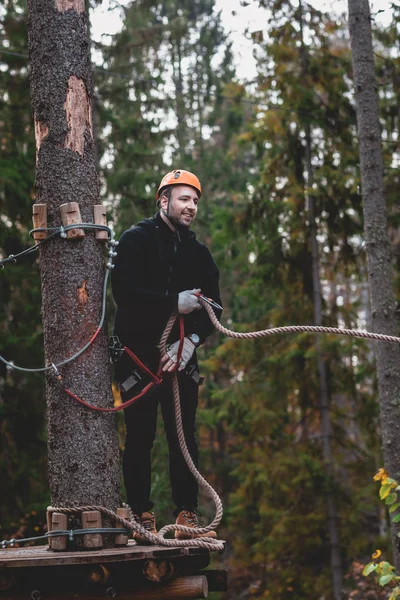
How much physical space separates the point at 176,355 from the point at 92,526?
3.67 ft

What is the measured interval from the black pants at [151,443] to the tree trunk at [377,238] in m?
3.53

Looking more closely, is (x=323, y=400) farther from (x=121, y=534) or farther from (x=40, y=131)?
(x=40, y=131)

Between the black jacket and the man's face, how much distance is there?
0.10 metres

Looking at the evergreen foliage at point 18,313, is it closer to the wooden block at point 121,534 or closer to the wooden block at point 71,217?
the wooden block at point 71,217

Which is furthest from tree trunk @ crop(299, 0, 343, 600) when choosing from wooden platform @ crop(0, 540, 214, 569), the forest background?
wooden platform @ crop(0, 540, 214, 569)

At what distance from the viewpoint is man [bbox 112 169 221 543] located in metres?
4.59

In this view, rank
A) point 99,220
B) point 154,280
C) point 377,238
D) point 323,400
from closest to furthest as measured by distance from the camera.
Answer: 1. point 99,220
2. point 154,280
3. point 377,238
4. point 323,400

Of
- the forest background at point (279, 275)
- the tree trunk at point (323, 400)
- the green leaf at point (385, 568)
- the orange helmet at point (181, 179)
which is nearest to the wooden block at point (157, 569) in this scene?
the green leaf at point (385, 568)

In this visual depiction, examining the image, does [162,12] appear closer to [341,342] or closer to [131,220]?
[131,220]

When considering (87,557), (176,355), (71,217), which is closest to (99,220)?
(71,217)

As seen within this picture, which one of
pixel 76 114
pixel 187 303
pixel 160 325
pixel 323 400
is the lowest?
pixel 323 400

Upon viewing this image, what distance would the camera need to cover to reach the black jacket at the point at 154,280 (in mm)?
4617

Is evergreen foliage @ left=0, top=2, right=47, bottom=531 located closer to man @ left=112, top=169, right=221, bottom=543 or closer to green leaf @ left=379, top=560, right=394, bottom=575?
man @ left=112, top=169, right=221, bottom=543

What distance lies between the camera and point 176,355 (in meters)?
4.60
